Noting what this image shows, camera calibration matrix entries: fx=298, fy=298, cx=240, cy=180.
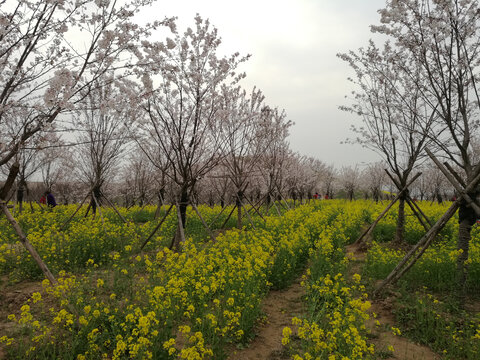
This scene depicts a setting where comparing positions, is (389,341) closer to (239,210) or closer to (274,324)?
(274,324)

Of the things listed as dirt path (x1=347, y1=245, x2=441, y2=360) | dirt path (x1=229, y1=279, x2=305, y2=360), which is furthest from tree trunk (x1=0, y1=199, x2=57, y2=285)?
dirt path (x1=347, y1=245, x2=441, y2=360)

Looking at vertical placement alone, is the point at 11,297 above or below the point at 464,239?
below

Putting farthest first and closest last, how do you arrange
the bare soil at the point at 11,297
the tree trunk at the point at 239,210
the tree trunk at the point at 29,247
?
1. the tree trunk at the point at 239,210
2. the tree trunk at the point at 29,247
3. the bare soil at the point at 11,297

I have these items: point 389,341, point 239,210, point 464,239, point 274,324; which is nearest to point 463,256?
point 464,239

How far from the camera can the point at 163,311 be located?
410cm

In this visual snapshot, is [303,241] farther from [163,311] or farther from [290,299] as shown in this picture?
[163,311]

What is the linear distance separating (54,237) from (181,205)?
3.72 meters

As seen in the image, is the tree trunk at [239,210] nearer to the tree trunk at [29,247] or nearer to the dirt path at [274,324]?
the dirt path at [274,324]

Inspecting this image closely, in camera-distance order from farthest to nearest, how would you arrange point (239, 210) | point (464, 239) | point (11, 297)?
point (239, 210), point (464, 239), point (11, 297)

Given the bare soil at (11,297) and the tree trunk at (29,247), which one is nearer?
the bare soil at (11,297)

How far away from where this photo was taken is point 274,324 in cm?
512

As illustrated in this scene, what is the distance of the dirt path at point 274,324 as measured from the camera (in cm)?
419

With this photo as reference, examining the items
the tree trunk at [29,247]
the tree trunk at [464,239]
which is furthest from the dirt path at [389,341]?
the tree trunk at [29,247]

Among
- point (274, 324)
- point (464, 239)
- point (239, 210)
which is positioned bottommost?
point (274, 324)
